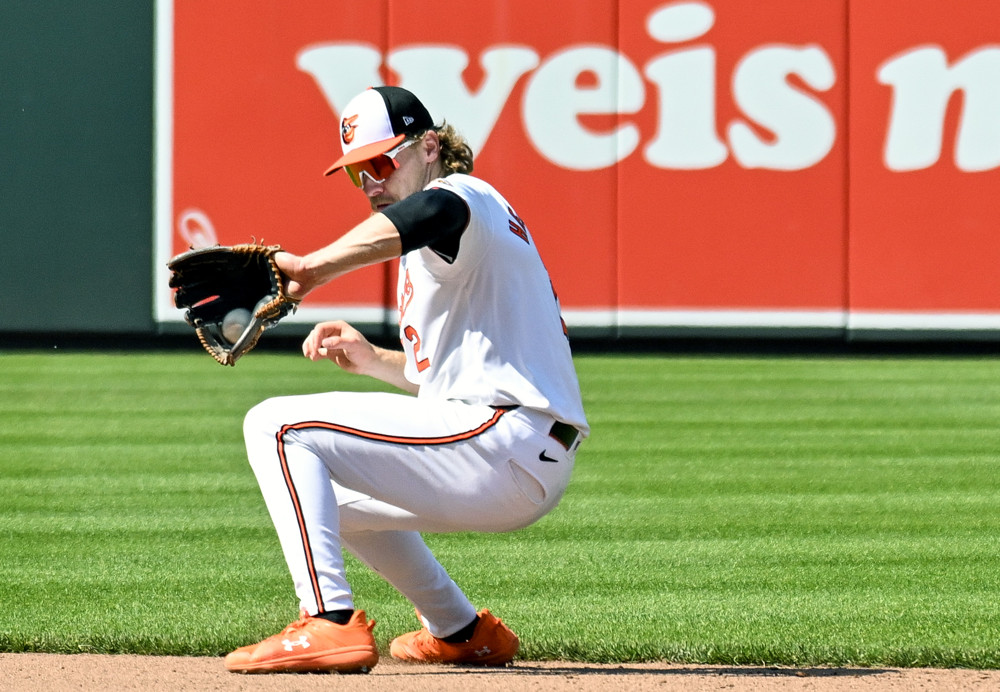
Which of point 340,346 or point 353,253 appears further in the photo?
point 340,346

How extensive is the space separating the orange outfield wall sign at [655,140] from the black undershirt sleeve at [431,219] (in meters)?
11.0

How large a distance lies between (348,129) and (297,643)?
1.32 metres

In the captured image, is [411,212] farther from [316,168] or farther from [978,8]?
[978,8]

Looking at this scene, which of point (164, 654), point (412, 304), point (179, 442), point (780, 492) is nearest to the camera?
point (412, 304)

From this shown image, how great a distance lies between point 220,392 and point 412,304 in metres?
7.75

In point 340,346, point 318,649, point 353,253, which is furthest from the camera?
point 340,346

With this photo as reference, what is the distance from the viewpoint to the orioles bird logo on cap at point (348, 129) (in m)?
3.86

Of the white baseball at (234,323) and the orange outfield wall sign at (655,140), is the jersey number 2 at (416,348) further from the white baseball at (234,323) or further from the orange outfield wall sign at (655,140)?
the orange outfield wall sign at (655,140)

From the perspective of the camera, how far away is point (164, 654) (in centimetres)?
418

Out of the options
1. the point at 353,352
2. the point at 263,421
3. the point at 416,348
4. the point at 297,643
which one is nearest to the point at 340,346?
the point at 353,352

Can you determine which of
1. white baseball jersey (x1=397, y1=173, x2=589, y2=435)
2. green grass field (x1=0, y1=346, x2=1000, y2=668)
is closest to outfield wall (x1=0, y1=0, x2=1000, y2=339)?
green grass field (x1=0, y1=346, x2=1000, y2=668)

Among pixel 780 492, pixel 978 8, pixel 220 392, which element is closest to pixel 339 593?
pixel 780 492

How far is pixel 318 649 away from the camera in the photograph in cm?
359

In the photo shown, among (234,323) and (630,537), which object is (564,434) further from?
(630,537)
